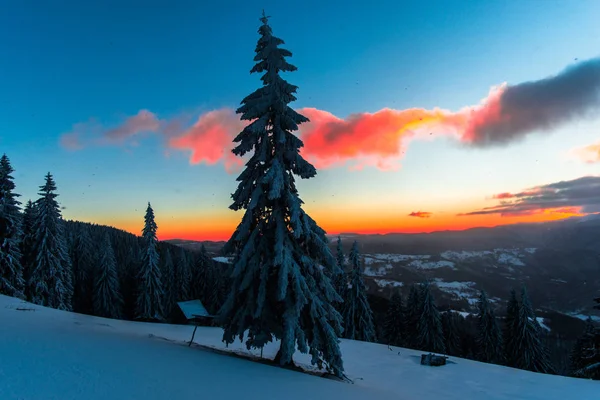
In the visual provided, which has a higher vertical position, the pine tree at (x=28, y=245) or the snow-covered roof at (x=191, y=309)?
the pine tree at (x=28, y=245)

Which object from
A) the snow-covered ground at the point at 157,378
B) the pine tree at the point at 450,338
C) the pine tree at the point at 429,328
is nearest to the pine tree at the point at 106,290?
the snow-covered ground at the point at 157,378

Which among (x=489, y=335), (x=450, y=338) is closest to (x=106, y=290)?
(x=450, y=338)

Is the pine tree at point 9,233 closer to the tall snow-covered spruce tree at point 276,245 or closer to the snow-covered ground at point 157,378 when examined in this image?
the snow-covered ground at point 157,378

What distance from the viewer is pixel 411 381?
14.4 metres

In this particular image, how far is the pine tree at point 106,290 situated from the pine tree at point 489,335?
48387 mm

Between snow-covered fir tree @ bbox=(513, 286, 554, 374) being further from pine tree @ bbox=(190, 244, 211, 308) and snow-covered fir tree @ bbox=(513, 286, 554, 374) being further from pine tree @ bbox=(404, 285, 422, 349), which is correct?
pine tree @ bbox=(190, 244, 211, 308)

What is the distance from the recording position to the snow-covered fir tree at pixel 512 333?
3582cm

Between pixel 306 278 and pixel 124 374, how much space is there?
257 inches

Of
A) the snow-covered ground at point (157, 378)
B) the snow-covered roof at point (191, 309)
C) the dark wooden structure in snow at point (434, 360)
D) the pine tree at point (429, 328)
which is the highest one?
the snow-covered ground at point (157, 378)

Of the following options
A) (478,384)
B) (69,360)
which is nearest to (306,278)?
(69,360)

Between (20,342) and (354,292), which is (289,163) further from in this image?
(354,292)

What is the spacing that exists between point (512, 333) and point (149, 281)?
4514 centimetres

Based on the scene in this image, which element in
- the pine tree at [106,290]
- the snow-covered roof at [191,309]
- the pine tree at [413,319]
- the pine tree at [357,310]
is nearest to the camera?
the snow-covered roof at [191,309]

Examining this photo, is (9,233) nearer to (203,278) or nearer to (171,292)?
(171,292)
